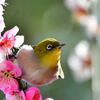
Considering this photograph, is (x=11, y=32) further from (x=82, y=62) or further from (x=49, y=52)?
(x=82, y=62)

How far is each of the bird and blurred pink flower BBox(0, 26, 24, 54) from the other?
0.10 ft

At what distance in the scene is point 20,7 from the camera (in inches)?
182

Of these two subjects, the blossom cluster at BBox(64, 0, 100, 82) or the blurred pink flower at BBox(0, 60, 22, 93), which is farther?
the blossom cluster at BBox(64, 0, 100, 82)

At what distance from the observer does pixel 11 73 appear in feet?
3.57

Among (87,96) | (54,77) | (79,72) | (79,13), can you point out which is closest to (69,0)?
(79,13)

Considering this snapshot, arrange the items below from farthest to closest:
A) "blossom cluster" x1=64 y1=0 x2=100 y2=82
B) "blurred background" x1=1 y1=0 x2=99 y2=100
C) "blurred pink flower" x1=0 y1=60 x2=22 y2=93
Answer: "blurred background" x1=1 y1=0 x2=99 y2=100 → "blossom cluster" x1=64 y1=0 x2=100 y2=82 → "blurred pink flower" x1=0 y1=60 x2=22 y2=93

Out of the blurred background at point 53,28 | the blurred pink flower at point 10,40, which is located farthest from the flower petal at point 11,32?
the blurred background at point 53,28

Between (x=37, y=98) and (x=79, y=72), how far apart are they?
150cm

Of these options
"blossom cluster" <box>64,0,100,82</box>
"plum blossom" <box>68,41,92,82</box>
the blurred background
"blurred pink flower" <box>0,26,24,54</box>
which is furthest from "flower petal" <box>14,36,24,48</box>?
the blurred background

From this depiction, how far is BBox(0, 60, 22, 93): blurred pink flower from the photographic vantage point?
105 centimetres

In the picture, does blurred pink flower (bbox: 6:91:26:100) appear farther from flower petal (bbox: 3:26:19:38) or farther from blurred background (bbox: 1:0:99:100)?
blurred background (bbox: 1:0:99:100)

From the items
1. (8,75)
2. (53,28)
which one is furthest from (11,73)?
(53,28)

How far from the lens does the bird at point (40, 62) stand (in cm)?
111

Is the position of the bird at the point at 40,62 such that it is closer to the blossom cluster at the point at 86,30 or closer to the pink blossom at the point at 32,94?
the pink blossom at the point at 32,94
